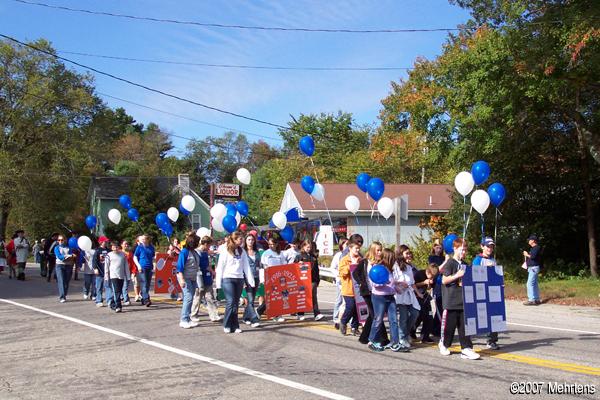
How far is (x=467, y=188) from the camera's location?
12.9m

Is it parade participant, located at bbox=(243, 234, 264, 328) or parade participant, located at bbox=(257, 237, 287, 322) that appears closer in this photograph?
parade participant, located at bbox=(243, 234, 264, 328)

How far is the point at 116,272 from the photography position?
45.1ft

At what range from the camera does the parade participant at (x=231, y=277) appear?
34.8 ft

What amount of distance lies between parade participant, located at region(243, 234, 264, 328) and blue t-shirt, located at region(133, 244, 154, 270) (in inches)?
116

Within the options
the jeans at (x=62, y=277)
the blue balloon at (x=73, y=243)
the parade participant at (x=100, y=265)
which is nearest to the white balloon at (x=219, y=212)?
the parade participant at (x=100, y=265)

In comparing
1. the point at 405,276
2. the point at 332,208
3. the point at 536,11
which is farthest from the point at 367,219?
the point at 405,276

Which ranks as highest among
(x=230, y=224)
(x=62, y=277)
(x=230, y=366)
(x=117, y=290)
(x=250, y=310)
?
(x=230, y=224)

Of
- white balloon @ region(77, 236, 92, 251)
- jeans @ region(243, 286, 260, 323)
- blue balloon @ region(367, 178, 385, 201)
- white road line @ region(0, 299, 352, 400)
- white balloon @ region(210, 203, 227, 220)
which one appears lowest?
white road line @ region(0, 299, 352, 400)

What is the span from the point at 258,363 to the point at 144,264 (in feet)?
24.2

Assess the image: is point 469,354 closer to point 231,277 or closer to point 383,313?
point 383,313

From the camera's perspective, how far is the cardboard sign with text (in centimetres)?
1223

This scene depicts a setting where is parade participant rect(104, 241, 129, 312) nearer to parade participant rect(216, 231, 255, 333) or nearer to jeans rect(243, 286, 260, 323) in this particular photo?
jeans rect(243, 286, 260, 323)

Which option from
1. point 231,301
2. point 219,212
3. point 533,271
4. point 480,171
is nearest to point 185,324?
point 231,301

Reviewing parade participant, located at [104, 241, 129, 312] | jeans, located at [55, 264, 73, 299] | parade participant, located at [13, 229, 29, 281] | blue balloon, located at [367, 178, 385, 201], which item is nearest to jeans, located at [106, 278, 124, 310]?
parade participant, located at [104, 241, 129, 312]
